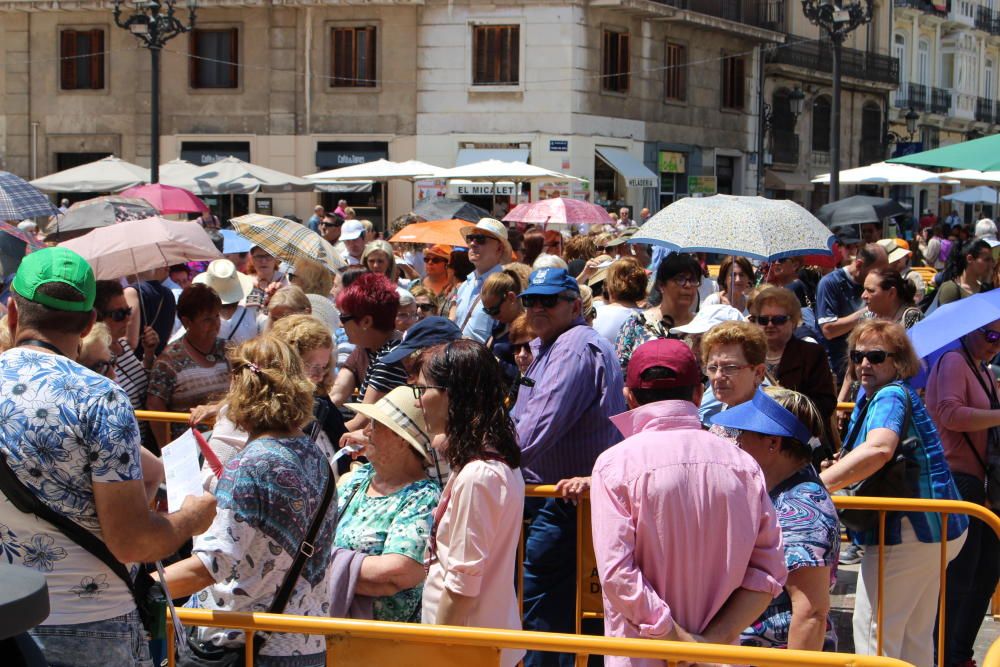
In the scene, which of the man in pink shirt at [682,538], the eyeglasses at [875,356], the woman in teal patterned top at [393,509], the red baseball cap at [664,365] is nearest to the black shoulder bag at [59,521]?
the woman in teal patterned top at [393,509]

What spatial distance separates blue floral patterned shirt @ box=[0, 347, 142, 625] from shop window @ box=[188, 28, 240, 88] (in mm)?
29931

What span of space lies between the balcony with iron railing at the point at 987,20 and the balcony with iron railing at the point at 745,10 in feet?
62.7

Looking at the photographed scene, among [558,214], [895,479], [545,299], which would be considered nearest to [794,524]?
[895,479]

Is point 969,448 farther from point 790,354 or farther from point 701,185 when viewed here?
point 701,185

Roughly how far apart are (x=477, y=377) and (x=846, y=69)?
40.3 meters

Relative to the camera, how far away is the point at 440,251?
1232 centimetres

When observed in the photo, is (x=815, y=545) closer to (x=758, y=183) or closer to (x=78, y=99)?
(x=78, y=99)

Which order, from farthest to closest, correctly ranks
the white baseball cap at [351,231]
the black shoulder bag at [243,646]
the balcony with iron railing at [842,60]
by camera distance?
the balcony with iron railing at [842,60] → the white baseball cap at [351,231] → the black shoulder bag at [243,646]

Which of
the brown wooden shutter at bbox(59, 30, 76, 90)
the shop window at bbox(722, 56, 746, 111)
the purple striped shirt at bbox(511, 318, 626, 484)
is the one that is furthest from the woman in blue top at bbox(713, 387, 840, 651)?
the shop window at bbox(722, 56, 746, 111)

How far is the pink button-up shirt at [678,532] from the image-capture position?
381 cm

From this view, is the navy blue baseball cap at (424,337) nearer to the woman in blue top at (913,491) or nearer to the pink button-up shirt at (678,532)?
the woman in blue top at (913,491)

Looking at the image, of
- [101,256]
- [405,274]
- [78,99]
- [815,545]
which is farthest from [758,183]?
[815,545]

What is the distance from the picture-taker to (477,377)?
434cm

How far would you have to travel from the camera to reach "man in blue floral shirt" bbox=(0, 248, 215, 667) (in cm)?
344
